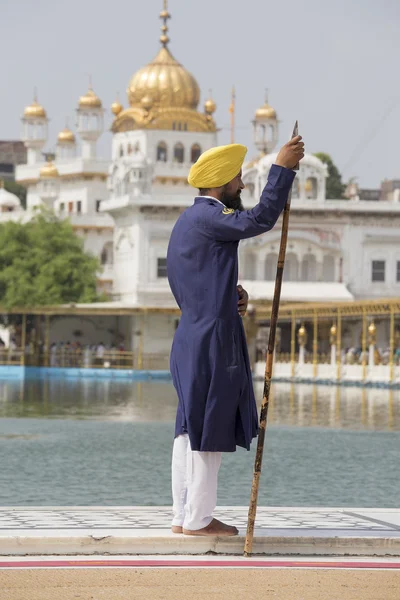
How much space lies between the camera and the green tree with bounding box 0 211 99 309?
6381 cm

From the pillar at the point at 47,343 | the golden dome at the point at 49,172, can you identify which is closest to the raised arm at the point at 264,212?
the pillar at the point at 47,343

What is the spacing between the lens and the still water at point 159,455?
12656mm

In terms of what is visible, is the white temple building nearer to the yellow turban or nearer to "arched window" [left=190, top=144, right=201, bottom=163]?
"arched window" [left=190, top=144, right=201, bottom=163]

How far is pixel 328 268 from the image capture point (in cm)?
6875

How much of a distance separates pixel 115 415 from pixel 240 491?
47.8 feet

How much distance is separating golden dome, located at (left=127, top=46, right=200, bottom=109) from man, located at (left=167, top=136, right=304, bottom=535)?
2824 inches

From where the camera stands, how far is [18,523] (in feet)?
25.0

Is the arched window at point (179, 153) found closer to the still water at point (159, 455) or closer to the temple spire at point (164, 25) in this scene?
the temple spire at point (164, 25)

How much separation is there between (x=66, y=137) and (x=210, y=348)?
84.9 metres

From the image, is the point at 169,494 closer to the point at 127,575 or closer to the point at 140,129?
the point at 127,575

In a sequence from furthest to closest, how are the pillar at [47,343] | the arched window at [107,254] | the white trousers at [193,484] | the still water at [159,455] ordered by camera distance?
the arched window at [107,254] → the pillar at [47,343] → the still water at [159,455] → the white trousers at [193,484]

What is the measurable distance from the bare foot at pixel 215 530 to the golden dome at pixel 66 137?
8486 cm

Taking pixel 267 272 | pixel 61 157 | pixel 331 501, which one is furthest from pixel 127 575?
pixel 61 157

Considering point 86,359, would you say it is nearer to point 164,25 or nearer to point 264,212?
point 164,25
